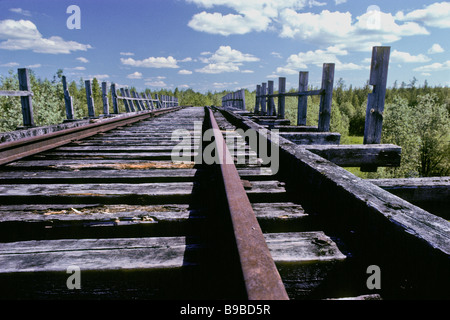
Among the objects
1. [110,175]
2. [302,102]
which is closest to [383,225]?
[110,175]

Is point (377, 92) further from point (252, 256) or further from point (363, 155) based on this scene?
point (252, 256)

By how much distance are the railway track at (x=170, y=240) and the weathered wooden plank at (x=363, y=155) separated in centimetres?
118

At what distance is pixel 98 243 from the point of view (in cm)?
129

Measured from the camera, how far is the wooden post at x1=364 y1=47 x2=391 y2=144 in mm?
3982

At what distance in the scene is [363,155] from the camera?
10.5ft

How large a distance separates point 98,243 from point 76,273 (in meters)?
0.21

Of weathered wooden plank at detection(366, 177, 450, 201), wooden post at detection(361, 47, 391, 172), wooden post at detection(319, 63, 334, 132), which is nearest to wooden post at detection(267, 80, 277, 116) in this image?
wooden post at detection(319, 63, 334, 132)

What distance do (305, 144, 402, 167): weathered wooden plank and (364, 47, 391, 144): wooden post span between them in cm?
105

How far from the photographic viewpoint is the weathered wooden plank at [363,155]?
313 cm

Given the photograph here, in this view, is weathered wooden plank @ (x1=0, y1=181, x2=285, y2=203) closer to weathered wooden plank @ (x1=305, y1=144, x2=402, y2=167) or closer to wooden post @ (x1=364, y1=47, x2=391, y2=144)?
weathered wooden plank @ (x1=305, y1=144, x2=402, y2=167)

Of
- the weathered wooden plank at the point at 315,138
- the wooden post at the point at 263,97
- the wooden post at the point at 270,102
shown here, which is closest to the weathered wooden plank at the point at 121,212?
the weathered wooden plank at the point at 315,138

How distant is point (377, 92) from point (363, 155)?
4.83ft

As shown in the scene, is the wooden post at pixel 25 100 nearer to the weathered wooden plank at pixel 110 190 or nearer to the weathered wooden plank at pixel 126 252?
the weathered wooden plank at pixel 110 190
